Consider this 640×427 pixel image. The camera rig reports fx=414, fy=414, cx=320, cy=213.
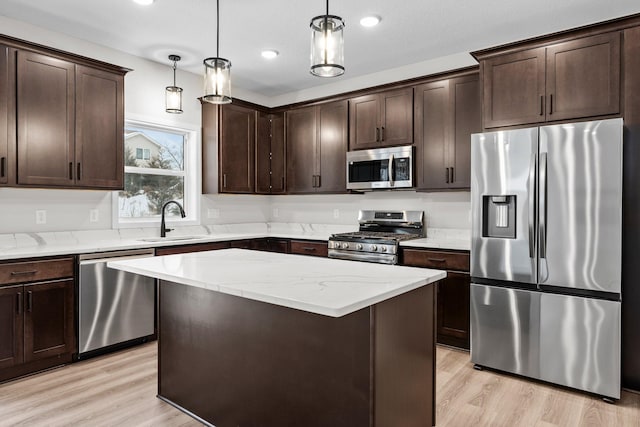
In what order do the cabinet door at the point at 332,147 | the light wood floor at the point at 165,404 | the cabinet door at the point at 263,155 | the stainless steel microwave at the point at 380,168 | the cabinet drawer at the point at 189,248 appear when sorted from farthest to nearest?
the cabinet door at the point at 263,155 < the cabinet door at the point at 332,147 < the stainless steel microwave at the point at 380,168 < the cabinet drawer at the point at 189,248 < the light wood floor at the point at 165,404

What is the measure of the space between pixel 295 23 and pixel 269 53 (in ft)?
2.28

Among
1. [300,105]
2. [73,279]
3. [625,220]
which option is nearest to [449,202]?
[625,220]

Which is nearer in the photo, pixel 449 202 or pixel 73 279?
pixel 73 279

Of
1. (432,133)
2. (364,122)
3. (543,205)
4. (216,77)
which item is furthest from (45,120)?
(543,205)

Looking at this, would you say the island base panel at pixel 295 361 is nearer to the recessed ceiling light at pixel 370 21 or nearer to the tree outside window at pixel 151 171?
the tree outside window at pixel 151 171

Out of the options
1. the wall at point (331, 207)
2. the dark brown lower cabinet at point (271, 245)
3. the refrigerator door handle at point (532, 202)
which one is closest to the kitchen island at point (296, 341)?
→ the refrigerator door handle at point (532, 202)

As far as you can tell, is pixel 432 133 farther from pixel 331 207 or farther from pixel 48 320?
pixel 48 320

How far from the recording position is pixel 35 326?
2.85m

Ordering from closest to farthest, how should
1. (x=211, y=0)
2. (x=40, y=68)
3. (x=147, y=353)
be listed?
(x=211, y=0) < (x=40, y=68) < (x=147, y=353)

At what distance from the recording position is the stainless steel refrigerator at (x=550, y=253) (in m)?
2.54

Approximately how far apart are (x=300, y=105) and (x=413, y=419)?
3668mm

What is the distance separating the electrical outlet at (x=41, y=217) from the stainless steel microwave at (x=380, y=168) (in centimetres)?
275

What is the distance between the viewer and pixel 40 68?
10.0 ft

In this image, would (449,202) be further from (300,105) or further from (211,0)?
(211,0)
